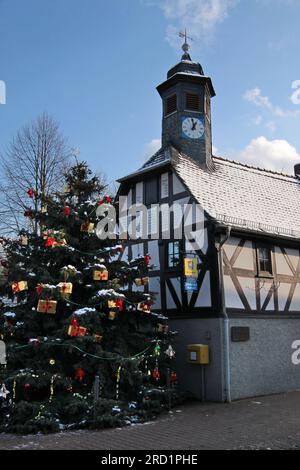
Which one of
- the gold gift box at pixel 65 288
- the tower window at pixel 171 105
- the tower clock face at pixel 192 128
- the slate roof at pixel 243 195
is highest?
the tower window at pixel 171 105

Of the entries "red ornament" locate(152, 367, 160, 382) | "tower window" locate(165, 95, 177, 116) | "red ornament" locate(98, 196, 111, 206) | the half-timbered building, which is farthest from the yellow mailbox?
"tower window" locate(165, 95, 177, 116)

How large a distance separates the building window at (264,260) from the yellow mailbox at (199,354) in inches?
127

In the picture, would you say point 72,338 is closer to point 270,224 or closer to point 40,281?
point 40,281

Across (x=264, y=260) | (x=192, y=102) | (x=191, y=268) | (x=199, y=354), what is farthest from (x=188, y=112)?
(x=199, y=354)

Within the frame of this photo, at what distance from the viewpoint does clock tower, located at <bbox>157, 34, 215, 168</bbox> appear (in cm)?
1717

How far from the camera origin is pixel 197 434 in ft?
30.0

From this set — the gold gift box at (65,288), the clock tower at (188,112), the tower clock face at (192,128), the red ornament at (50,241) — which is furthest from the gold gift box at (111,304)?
the tower clock face at (192,128)

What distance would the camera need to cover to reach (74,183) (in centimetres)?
1320

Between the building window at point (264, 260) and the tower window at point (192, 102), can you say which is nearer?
the building window at point (264, 260)

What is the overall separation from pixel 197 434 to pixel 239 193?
9616 mm

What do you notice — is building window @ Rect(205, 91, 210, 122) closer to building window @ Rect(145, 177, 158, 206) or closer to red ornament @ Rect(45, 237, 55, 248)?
building window @ Rect(145, 177, 158, 206)

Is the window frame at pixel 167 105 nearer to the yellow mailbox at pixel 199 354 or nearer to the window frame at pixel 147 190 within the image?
the window frame at pixel 147 190

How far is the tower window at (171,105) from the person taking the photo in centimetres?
1766

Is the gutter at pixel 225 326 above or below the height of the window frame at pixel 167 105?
below
